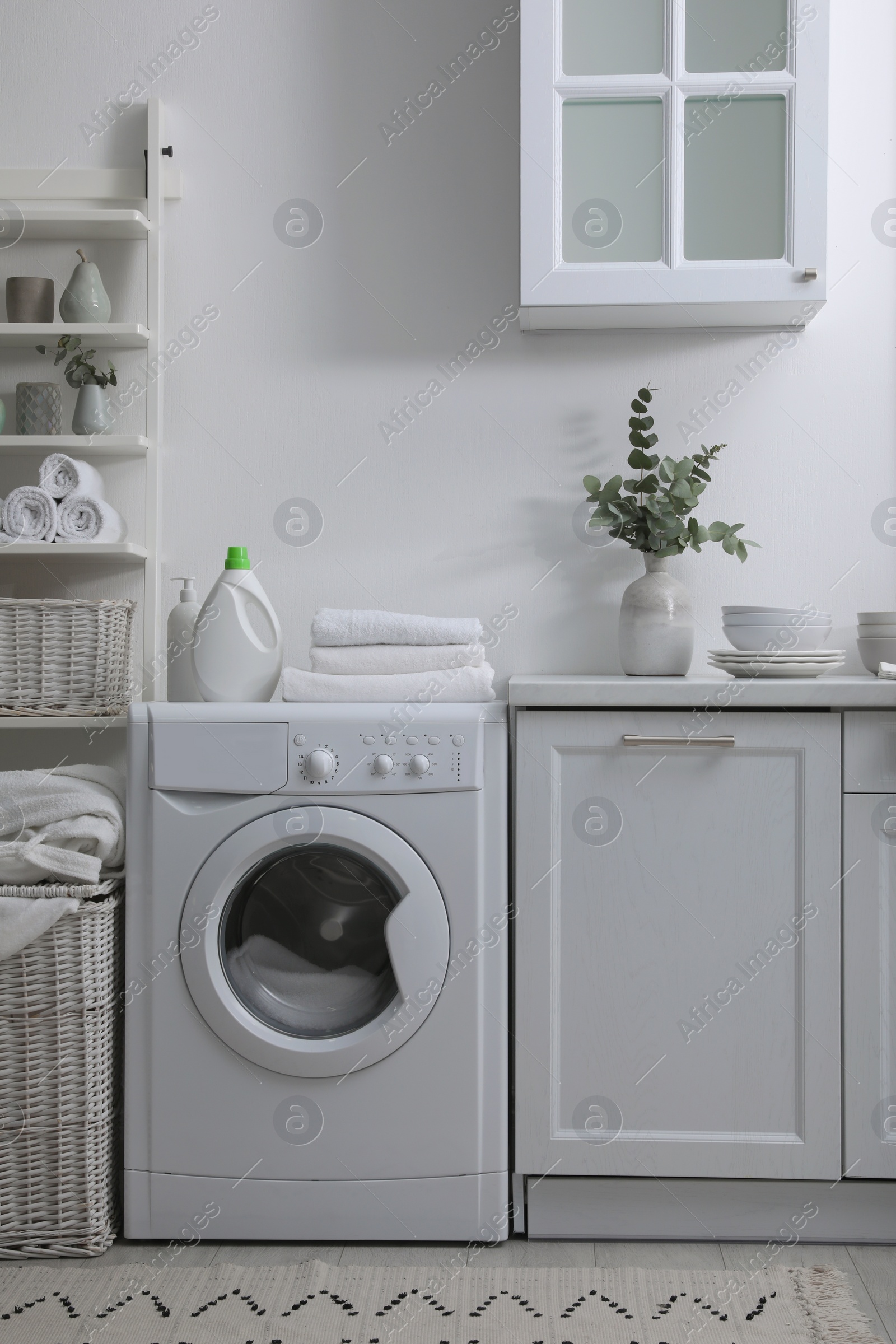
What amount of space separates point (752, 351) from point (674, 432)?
0.23 m

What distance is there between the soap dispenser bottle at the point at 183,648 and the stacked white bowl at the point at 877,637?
4.11 feet

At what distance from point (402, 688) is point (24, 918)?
0.70 m

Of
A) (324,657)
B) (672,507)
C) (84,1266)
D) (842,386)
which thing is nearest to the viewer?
(84,1266)

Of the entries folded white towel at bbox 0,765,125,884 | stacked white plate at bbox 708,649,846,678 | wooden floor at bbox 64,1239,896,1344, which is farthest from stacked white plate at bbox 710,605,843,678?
folded white towel at bbox 0,765,125,884

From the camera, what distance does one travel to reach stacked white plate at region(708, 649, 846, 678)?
1.79 metres

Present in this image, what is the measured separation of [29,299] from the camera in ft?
6.81

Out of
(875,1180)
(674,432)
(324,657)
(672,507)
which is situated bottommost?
(875,1180)

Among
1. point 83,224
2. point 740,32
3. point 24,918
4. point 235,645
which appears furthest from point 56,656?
point 740,32

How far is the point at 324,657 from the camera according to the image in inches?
69.5

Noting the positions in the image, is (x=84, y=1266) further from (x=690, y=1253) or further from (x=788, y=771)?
(x=788, y=771)

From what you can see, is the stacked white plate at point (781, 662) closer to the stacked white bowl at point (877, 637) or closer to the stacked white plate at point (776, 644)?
the stacked white plate at point (776, 644)

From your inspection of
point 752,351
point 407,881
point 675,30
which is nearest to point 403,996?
point 407,881

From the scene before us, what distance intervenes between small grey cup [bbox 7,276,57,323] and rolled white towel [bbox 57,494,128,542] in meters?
0.42

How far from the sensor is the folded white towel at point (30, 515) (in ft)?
6.35
